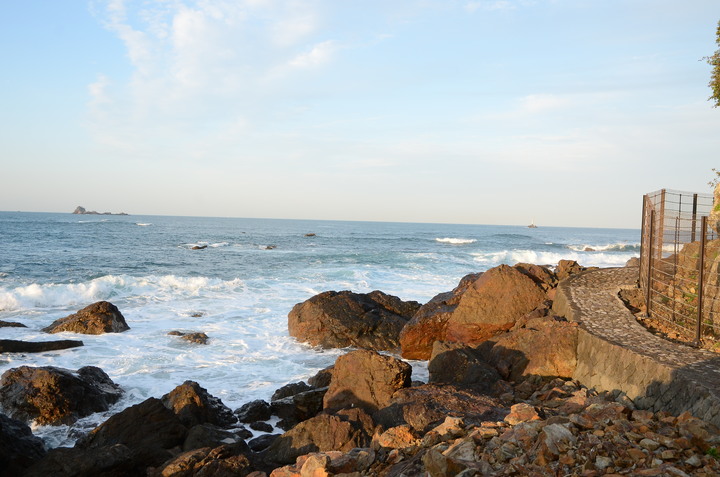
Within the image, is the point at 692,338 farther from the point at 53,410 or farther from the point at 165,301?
the point at 165,301

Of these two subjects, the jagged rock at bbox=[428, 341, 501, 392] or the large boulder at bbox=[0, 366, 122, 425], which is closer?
the large boulder at bbox=[0, 366, 122, 425]

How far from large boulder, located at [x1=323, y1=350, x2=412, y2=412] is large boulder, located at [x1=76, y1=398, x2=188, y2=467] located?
235 centimetres

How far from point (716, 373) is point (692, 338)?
77.6 inches

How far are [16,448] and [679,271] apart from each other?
11238mm

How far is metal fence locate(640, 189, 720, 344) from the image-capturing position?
8148mm

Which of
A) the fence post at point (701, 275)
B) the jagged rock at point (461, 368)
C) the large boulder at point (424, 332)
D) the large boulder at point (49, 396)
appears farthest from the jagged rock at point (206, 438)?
the fence post at point (701, 275)

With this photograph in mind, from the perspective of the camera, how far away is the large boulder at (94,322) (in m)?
14.4

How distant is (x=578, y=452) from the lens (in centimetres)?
432

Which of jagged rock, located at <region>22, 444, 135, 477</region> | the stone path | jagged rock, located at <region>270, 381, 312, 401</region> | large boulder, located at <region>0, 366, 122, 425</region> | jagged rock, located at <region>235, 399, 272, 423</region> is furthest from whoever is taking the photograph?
jagged rock, located at <region>270, 381, 312, 401</region>

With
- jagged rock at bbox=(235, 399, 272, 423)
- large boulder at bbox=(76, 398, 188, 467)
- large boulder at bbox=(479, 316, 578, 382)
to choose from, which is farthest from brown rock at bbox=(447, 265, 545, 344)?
large boulder at bbox=(76, 398, 188, 467)

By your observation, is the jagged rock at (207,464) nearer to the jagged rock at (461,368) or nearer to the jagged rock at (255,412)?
the jagged rock at (255,412)

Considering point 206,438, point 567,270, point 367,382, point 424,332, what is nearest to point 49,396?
point 206,438

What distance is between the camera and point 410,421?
22.4 ft

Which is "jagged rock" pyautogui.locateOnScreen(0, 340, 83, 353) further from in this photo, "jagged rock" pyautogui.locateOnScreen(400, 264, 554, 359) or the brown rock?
the brown rock
